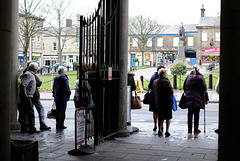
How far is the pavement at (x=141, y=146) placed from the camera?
7.00 metres

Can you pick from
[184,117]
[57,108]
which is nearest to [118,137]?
[57,108]

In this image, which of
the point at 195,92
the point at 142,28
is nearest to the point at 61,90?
the point at 195,92

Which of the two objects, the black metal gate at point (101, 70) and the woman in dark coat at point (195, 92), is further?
the woman in dark coat at point (195, 92)

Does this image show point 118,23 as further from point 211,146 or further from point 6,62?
point 6,62

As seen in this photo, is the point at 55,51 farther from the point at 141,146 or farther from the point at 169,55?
the point at 141,146

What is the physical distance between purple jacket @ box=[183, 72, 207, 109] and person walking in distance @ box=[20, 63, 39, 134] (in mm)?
4246

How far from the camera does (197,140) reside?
9000 millimetres

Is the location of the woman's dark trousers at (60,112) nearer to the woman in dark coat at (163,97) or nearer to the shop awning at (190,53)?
the woman in dark coat at (163,97)

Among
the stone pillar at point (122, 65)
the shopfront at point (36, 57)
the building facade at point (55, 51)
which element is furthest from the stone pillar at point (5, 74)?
the building facade at point (55, 51)

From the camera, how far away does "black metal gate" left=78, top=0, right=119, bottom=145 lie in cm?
784

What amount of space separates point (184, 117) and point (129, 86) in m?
4.12
